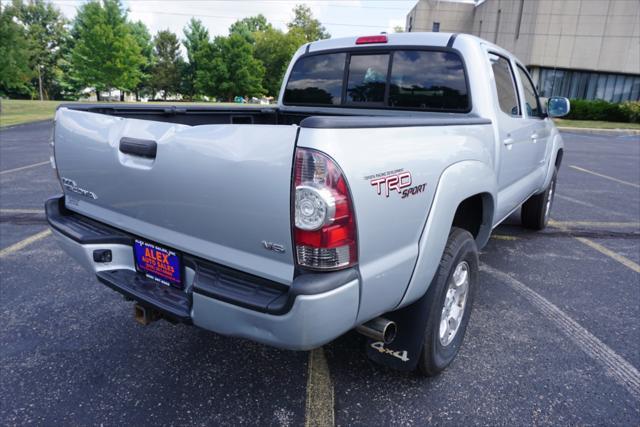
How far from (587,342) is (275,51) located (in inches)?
2674

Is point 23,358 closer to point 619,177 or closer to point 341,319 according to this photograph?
point 341,319

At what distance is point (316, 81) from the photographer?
4.03 metres

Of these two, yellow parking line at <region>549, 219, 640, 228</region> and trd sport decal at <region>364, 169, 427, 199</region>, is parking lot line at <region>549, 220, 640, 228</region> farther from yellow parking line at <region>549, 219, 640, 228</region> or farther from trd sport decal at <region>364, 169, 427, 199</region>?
trd sport decal at <region>364, 169, 427, 199</region>

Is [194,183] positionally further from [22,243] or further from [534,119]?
[22,243]

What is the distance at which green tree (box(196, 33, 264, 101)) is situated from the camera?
61.1 meters

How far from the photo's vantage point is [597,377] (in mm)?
2691

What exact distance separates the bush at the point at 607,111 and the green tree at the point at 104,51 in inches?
1549

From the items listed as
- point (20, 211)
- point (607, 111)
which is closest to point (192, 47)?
point (607, 111)

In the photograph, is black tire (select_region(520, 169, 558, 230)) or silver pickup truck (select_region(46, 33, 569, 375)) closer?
silver pickup truck (select_region(46, 33, 569, 375))

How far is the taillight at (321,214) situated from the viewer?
1.66 meters

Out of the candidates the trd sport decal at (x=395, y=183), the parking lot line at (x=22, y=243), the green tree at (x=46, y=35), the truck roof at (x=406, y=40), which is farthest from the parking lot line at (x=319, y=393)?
the green tree at (x=46, y=35)

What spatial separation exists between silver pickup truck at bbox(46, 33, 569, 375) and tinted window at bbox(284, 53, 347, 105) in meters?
0.85

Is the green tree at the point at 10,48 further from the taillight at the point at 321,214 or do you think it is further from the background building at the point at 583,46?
Result: the background building at the point at 583,46

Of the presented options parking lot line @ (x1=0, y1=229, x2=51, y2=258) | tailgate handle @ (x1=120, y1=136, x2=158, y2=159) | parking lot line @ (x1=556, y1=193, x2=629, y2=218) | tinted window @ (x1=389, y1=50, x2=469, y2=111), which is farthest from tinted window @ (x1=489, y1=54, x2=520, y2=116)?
parking lot line @ (x1=0, y1=229, x2=51, y2=258)
